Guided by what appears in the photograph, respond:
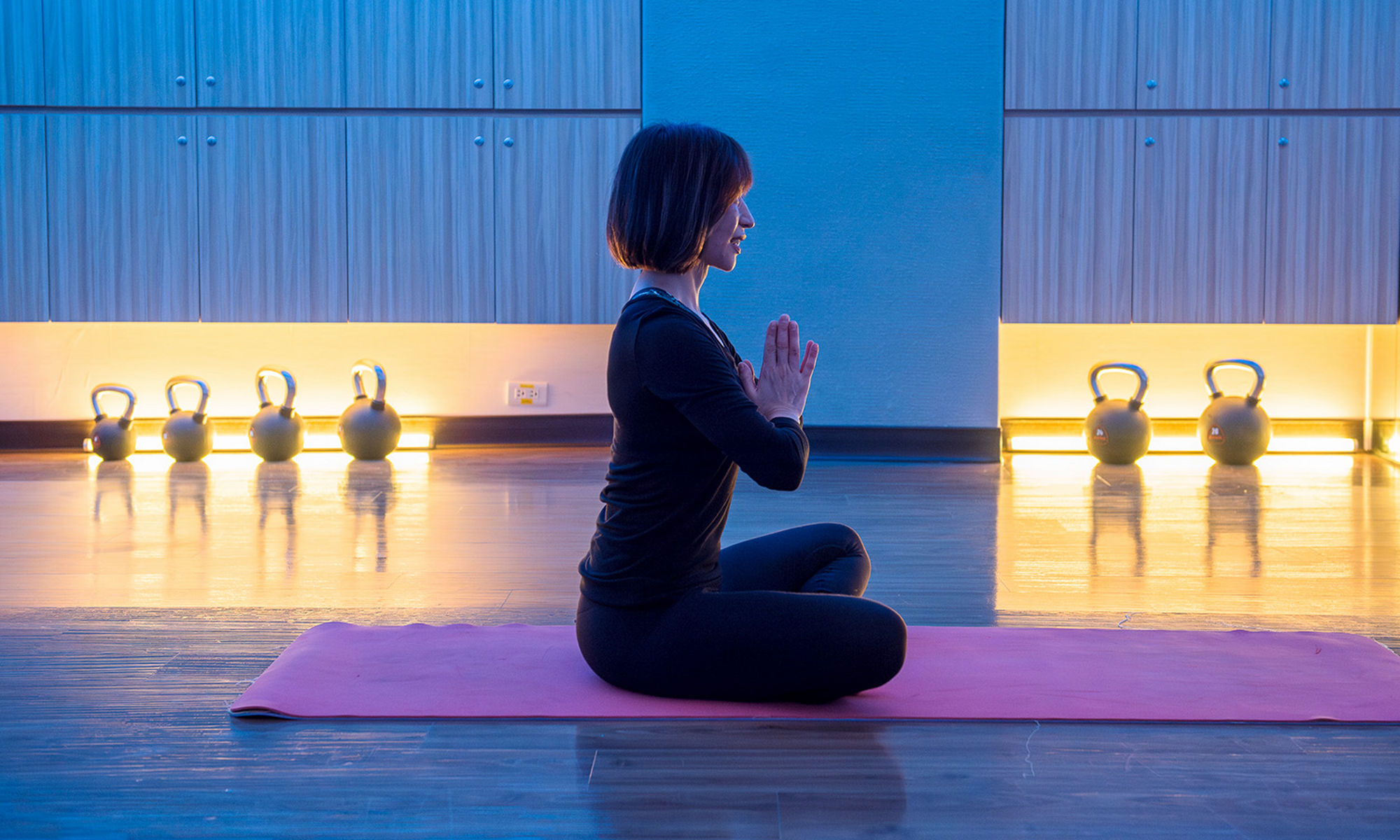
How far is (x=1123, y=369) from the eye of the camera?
5.38m

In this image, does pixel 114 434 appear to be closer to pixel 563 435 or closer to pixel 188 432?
pixel 188 432

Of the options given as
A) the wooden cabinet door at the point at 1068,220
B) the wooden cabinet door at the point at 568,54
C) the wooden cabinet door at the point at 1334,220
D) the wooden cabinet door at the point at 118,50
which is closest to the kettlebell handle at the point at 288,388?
the wooden cabinet door at the point at 118,50

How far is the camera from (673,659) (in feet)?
5.80

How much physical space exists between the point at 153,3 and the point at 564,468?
2.83 metres

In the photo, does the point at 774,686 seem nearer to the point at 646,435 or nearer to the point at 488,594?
the point at 646,435

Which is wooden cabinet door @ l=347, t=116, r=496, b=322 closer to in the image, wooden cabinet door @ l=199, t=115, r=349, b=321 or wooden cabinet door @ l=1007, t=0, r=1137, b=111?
wooden cabinet door @ l=199, t=115, r=349, b=321

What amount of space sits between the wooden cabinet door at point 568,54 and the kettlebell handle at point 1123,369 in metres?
2.40

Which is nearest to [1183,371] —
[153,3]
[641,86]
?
[641,86]

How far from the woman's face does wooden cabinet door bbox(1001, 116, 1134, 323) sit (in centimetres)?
371

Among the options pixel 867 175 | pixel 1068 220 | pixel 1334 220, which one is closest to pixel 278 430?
pixel 867 175

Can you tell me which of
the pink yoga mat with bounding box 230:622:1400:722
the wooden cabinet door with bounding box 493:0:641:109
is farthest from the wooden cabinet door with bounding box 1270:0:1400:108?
the pink yoga mat with bounding box 230:622:1400:722

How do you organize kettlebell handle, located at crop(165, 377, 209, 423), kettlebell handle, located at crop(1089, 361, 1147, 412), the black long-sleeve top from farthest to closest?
kettlebell handle, located at crop(165, 377, 209, 423)
kettlebell handle, located at crop(1089, 361, 1147, 412)
the black long-sleeve top

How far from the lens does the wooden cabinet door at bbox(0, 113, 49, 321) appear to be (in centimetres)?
521

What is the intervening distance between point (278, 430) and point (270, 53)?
1703 mm
